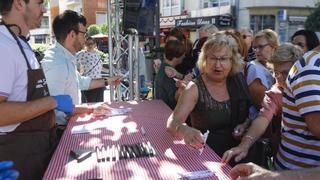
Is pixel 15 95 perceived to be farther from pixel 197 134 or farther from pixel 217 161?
pixel 217 161

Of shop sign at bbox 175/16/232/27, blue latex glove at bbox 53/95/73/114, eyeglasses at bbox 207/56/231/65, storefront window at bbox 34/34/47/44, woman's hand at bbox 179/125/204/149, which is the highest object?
shop sign at bbox 175/16/232/27

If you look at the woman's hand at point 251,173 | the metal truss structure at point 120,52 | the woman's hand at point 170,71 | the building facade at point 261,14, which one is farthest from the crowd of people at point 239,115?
the building facade at point 261,14

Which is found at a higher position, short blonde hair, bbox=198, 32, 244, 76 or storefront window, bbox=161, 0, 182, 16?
storefront window, bbox=161, 0, 182, 16

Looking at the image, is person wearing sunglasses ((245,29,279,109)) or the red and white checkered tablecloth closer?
the red and white checkered tablecloth

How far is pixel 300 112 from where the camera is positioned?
159 centimetres

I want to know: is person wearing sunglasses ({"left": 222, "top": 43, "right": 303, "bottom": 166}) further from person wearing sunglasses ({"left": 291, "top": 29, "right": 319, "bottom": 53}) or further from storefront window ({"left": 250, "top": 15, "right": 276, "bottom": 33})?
storefront window ({"left": 250, "top": 15, "right": 276, "bottom": 33})

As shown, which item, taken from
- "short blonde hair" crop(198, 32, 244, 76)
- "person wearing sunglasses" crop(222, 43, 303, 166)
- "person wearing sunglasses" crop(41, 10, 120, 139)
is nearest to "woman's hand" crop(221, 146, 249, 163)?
"person wearing sunglasses" crop(222, 43, 303, 166)

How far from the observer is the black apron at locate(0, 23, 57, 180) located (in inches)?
74.9

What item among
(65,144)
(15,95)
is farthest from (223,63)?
(15,95)

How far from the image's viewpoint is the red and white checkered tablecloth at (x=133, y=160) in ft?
5.42

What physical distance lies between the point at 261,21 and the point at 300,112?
20.6 metres

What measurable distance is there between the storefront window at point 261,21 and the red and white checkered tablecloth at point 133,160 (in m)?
19.6

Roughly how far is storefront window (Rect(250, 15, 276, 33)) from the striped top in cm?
2018

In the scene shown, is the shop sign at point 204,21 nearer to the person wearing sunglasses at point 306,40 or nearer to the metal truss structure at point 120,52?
the metal truss structure at point 120,52
